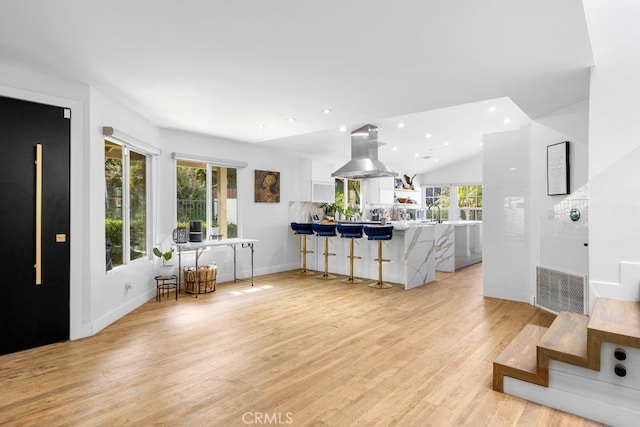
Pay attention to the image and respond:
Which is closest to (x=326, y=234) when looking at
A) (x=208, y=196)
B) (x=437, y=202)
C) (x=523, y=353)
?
(x=208, y=196)

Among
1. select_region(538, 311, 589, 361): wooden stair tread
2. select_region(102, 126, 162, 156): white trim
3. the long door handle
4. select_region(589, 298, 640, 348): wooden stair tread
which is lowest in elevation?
select_region(538, 311, 589, 361): wooden stair tread

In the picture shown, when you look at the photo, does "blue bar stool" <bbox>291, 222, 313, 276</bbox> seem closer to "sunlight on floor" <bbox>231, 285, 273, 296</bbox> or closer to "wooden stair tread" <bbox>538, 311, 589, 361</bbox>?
"sunlight on floor" <bbox>231, 285, 273, 296</bbox>

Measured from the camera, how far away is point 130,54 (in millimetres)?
2861

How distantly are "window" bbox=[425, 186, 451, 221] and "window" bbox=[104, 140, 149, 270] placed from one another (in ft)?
28.2

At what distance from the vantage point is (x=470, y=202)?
425 inches

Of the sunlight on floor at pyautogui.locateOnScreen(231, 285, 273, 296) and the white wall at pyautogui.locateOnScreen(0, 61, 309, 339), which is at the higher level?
the white wall at pyautogui.locateOnScreen(0, 61, 309, 339)

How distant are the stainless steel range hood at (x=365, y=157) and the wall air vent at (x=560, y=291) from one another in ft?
10.6

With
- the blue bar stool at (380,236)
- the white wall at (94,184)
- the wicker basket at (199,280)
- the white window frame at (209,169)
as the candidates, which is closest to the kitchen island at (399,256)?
the blue bar stool at (380,236)

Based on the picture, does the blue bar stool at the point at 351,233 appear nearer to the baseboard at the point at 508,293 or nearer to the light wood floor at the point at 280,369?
the light wood floor at the point at 280,369

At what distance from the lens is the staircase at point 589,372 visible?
2.12 metres

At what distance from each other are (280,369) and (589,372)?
2.09m

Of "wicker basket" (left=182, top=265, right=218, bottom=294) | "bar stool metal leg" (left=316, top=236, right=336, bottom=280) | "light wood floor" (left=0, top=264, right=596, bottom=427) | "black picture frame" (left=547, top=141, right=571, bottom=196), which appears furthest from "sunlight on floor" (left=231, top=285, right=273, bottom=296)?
"black picture frame" (left=547, top=141, right=571, bottom=196)

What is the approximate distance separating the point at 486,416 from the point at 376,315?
A: 2.07 m
